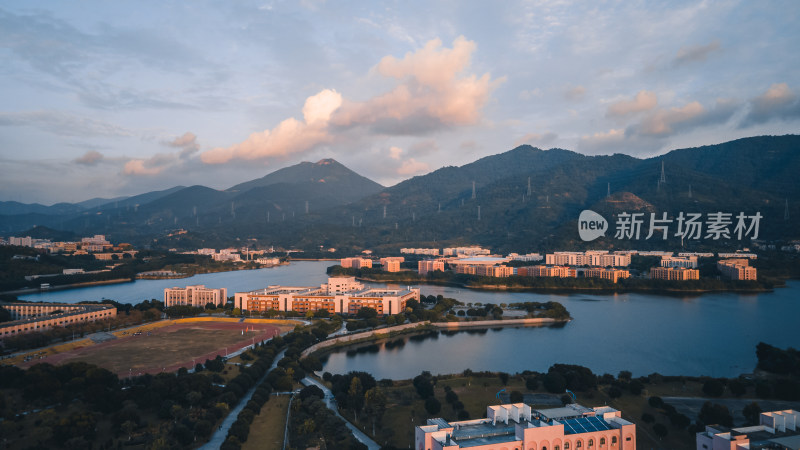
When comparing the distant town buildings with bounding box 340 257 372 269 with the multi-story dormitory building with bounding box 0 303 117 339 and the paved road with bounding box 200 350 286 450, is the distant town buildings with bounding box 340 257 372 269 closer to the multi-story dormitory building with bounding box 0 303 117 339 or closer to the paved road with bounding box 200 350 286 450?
the multi-story dormitory building with bounding box 0 303 117 339

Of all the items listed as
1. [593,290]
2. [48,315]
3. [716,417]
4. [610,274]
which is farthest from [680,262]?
[48,315]

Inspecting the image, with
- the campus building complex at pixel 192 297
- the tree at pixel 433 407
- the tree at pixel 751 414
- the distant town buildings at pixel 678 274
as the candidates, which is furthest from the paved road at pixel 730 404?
the distant town buildings at pixel 678 274

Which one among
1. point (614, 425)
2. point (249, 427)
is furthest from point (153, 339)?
point (614, 425)

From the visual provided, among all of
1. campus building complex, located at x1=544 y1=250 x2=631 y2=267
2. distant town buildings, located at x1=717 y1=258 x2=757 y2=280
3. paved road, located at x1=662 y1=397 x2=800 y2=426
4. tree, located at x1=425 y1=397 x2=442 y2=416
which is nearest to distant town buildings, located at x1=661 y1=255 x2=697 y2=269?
distant town buildings, located at x1=717 y1=258 x2=757 y2=280

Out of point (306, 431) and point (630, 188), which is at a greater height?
point (630, 188)

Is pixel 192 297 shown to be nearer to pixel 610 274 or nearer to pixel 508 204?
pixel 610 274

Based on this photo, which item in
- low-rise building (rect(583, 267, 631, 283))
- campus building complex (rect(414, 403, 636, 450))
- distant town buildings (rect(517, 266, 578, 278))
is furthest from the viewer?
distant town buildings (rect(517, 266, 578, 278))

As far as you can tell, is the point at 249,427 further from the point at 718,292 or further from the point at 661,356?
the point at 718,292

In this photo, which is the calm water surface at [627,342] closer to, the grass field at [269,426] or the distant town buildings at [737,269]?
the distant town buildings at [737,269]
